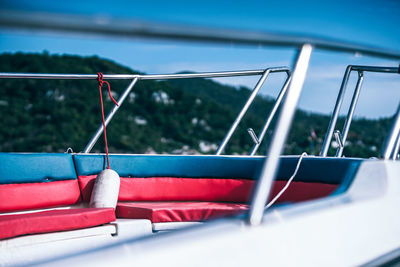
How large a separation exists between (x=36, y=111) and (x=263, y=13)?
106 feet

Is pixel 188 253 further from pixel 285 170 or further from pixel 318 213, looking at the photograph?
pixel 285 170

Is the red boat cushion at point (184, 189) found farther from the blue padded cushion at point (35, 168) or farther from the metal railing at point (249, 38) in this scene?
the metal railing at point (249, 38)

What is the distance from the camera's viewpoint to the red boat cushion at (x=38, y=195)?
2.26 m

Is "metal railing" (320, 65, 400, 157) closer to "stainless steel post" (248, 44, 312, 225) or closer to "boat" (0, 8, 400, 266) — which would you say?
"boat" (0, 8, 400, 266)

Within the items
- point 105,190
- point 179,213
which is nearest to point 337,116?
point 179,213

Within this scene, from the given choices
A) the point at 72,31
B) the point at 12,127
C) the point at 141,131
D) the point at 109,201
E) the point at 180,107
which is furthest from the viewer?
the point at 180,107

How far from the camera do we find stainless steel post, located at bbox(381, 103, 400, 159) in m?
1.36

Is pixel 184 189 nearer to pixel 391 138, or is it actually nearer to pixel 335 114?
pixel 335 114

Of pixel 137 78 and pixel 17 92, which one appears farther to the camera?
pixel 17 92

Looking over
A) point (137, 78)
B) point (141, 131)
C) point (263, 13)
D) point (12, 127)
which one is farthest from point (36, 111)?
point (263, 13)

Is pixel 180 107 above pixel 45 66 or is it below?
below

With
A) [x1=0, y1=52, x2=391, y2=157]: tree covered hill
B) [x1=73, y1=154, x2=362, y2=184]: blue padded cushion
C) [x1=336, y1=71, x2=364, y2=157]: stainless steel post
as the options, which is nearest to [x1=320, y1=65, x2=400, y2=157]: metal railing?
[x1=336, y1=71, x2=364, y2=157]: stainless steel post

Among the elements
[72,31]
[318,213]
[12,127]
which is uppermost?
[12,127]

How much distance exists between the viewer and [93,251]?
28.8 inches
